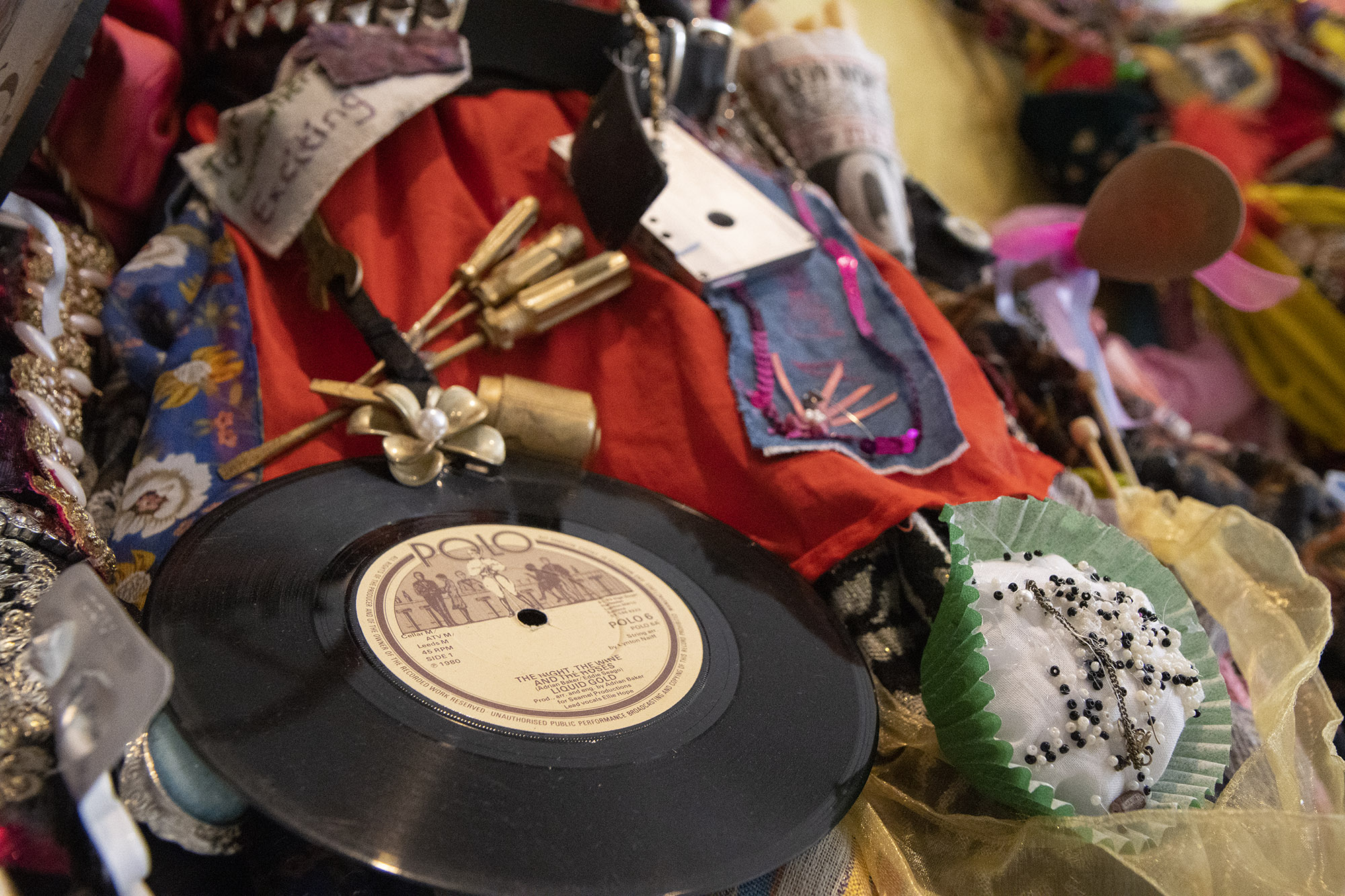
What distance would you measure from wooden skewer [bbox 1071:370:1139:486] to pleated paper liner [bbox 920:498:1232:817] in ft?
0.97

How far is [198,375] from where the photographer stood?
675mm

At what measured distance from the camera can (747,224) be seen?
2.66 feet

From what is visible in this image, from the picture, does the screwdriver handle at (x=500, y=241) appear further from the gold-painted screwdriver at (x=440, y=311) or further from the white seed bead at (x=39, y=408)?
the white seed bead at (x=39, y=408)

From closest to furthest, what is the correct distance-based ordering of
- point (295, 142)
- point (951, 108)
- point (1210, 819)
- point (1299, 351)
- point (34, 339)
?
1. point (1210, 819)
2. point (34, 339)
3. point (295, 142)
4. point (1299, 351)
5. point (951, 108)

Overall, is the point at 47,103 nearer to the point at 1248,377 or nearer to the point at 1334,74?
the point at 1248,377

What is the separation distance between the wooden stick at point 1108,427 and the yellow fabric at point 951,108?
570mm

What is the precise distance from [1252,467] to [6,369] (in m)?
1.20

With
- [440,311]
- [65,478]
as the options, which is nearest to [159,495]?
[65,478]

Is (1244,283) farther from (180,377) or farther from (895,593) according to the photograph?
(180,377)

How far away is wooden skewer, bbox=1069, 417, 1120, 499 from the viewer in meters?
0.81

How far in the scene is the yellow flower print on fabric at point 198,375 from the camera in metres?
0.66

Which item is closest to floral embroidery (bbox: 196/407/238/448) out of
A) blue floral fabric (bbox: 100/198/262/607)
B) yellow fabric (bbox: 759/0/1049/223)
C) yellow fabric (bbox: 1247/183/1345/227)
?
blue floral fabric (bbox: 100/198/262/607)

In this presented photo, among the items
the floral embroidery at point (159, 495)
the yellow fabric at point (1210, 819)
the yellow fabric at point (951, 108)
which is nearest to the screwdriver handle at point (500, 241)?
the floral embroidery at point (159, 495)

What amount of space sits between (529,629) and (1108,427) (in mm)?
659
